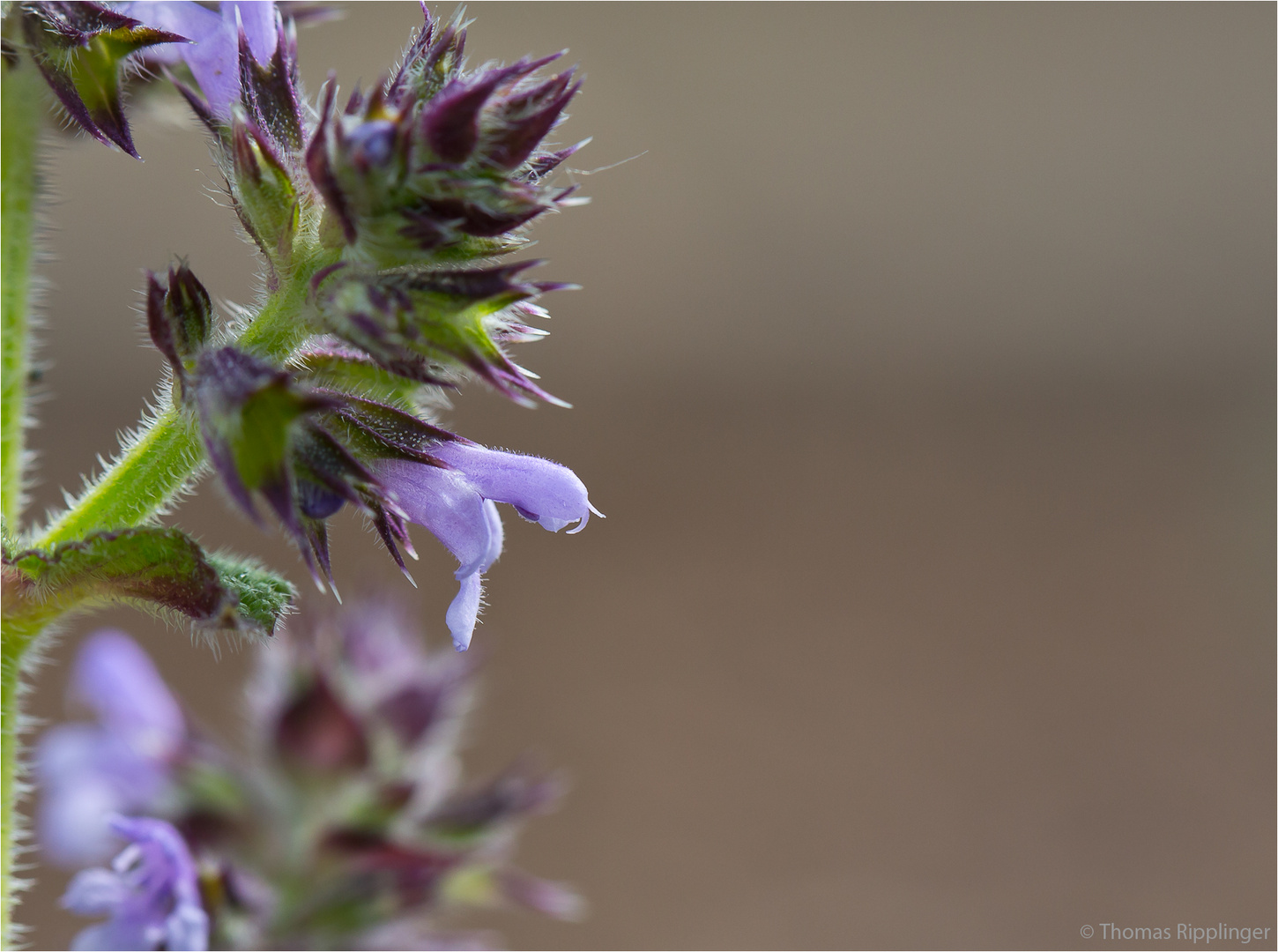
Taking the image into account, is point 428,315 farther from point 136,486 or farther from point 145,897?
point 145,897

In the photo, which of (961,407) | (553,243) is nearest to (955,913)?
(961,407)

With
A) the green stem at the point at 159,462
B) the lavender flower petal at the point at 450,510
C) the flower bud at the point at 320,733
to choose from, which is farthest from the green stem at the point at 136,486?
the flower bud at the point at 320,733

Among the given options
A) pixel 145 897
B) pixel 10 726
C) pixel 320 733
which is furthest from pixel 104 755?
pixel 10 726

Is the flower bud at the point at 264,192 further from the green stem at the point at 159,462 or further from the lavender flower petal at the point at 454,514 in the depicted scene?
the lavender flower petal at the point at 454,514

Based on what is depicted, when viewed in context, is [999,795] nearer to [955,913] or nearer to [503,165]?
[955,913]

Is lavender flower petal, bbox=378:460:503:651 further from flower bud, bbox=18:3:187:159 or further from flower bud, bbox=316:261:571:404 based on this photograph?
flower bud, bbox=18:3:187:159

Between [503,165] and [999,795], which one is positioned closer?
[503,165]
